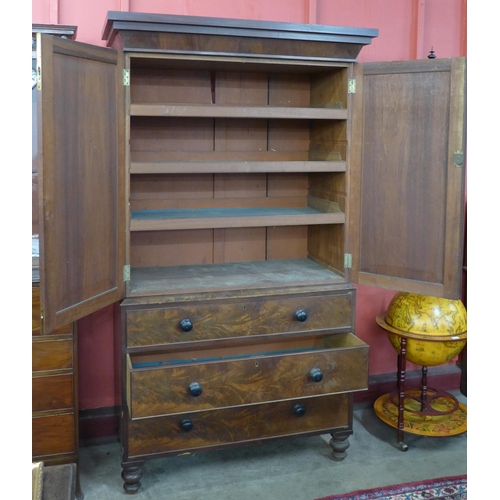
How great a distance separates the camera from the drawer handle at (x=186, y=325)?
9.33 ft

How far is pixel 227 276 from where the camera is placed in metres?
3.12

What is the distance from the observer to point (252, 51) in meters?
2.79

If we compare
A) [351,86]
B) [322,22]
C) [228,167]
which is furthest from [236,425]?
[322,22]

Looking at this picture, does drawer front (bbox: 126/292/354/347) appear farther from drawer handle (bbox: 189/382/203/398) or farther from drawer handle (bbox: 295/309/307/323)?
drawer handle (bbox: 189/382/203/398)

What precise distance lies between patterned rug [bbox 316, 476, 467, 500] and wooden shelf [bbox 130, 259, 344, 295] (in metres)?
1.03

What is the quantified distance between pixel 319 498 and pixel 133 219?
5.21ft

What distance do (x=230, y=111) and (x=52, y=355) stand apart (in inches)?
54.9

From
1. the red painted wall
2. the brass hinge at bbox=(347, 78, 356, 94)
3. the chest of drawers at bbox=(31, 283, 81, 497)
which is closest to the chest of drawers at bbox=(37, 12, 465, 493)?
the brass hinge at bbox=(347, 78, 356, 94)

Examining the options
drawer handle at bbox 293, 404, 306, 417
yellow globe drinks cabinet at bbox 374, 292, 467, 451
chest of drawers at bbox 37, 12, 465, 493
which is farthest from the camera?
yellow globe drinks cabinet at bbox 374, 292, 467, 451

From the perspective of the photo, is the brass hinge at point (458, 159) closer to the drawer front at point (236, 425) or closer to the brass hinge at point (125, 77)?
the drawer front at point (236, 425)

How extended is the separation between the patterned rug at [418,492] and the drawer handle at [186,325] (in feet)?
3.38

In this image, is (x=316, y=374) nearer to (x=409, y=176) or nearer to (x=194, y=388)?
(x=194, y=388)

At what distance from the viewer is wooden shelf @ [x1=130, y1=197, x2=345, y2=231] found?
2.85m

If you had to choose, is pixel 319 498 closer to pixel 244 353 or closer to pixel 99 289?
pixel 244 353
